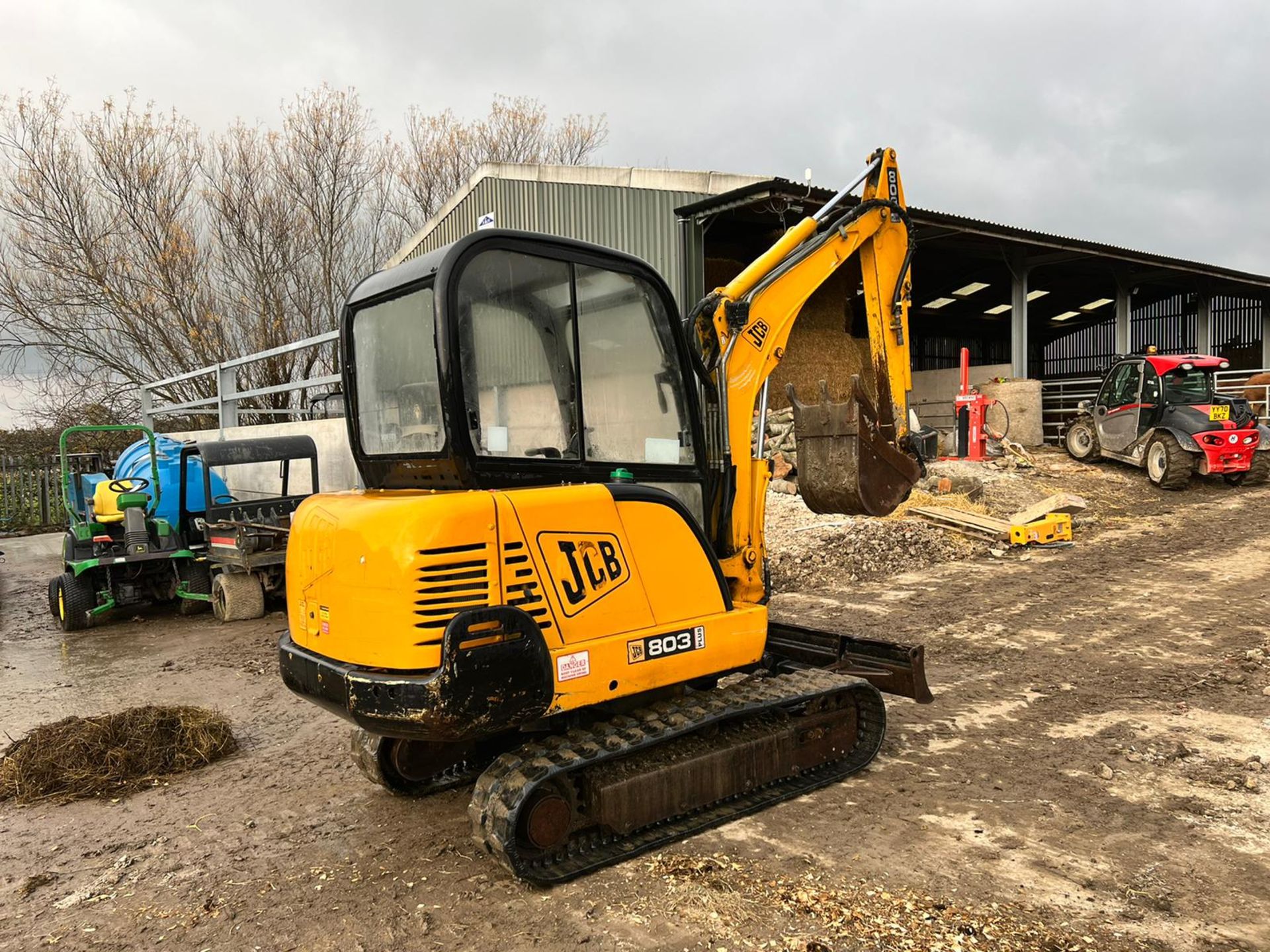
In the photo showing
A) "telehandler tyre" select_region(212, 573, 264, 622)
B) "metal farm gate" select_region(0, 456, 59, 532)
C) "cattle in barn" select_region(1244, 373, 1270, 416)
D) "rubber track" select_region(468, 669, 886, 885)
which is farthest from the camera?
"metal farm gate" select_region(0, 456, 59, 532)

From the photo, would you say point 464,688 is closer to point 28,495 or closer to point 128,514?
point 128,514

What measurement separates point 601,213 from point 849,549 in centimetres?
837

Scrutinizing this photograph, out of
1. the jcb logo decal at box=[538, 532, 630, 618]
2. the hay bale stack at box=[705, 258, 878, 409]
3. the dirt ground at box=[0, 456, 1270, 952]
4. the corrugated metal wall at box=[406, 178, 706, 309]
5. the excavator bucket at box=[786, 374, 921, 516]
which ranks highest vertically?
the corrugated metal wall at box=[406, 178, 706, 309]

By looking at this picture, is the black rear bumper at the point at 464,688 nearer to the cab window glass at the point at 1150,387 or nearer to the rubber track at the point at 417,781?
the rubber track at the point at 417,781

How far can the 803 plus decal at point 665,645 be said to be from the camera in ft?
12.3

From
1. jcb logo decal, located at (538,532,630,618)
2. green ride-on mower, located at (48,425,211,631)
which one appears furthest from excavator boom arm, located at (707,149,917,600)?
green ride-on mower, located at (48,425,211,631)

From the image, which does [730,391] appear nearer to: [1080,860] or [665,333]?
[665,333]

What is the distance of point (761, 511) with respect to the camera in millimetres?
4609

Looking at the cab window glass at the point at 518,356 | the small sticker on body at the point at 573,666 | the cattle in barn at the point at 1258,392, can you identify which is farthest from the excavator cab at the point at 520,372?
the cattle in barn at the point at 1258,392

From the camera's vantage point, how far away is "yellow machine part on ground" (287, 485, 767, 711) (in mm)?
3273

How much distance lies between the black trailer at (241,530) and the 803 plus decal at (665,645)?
6050 mm

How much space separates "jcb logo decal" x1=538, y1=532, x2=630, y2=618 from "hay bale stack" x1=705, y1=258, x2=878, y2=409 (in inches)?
513

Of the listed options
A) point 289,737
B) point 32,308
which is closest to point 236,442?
point 289,737

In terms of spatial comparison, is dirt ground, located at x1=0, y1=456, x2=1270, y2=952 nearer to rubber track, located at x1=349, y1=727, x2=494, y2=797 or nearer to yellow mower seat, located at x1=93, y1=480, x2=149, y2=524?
rubber track, located at x1=349, y1=727, x2=494, y2=797
